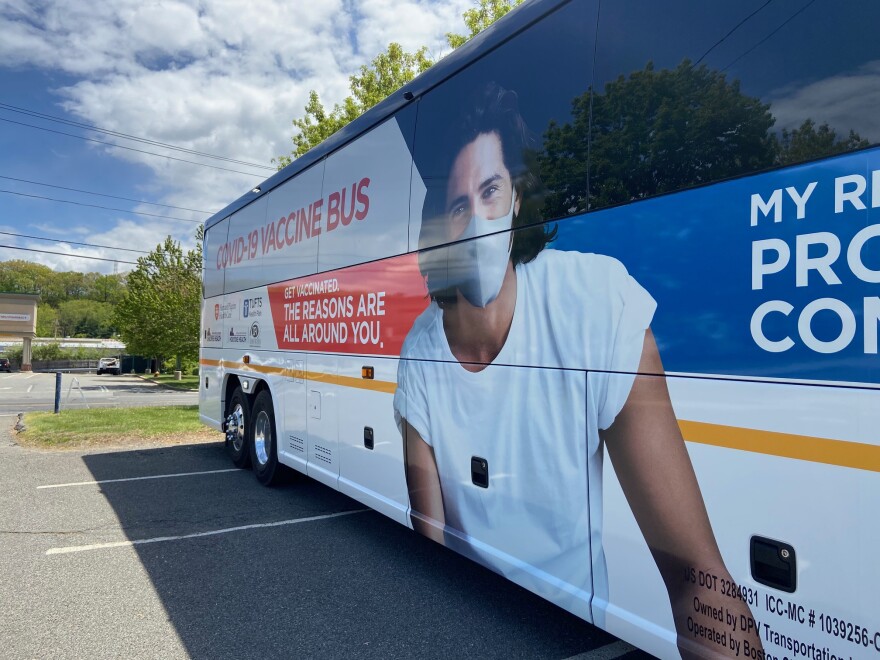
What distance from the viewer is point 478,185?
3902 millimetres

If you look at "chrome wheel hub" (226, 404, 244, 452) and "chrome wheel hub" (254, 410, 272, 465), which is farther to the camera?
"chrome wheel hub" (226, 404, 244, 452)

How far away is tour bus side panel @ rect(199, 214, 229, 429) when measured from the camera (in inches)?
377

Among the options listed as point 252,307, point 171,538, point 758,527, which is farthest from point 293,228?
point 758,527

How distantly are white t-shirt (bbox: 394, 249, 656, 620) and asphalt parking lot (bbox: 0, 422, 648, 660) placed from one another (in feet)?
2.03

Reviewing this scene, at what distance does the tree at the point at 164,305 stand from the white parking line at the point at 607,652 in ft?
112

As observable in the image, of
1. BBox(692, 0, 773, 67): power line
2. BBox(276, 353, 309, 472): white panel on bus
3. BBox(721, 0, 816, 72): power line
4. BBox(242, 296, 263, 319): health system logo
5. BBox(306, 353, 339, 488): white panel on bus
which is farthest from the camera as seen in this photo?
BBox(242, 296, 263, 319): health system logo

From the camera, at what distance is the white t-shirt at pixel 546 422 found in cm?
299

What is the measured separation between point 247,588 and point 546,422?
275 cm

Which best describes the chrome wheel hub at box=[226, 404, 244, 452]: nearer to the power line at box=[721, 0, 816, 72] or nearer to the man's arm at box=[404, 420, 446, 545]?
the man's arm at box=[404, 420, 446, 545]

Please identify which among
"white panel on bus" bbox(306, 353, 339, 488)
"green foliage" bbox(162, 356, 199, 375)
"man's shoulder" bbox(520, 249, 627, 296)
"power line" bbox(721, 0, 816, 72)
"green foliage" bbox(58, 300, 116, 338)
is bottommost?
"green foliage" bbox(162, 356, 199, 375)

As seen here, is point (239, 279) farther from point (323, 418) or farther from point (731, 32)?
point (731, 32)

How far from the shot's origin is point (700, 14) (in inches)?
103

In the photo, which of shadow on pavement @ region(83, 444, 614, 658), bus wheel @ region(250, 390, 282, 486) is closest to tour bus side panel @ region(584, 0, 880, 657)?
shadow on pavement @ region(83, 444, 614, 658)

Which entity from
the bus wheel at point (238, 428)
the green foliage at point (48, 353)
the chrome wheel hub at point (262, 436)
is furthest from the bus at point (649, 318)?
the green foliage at point (48, 353)
